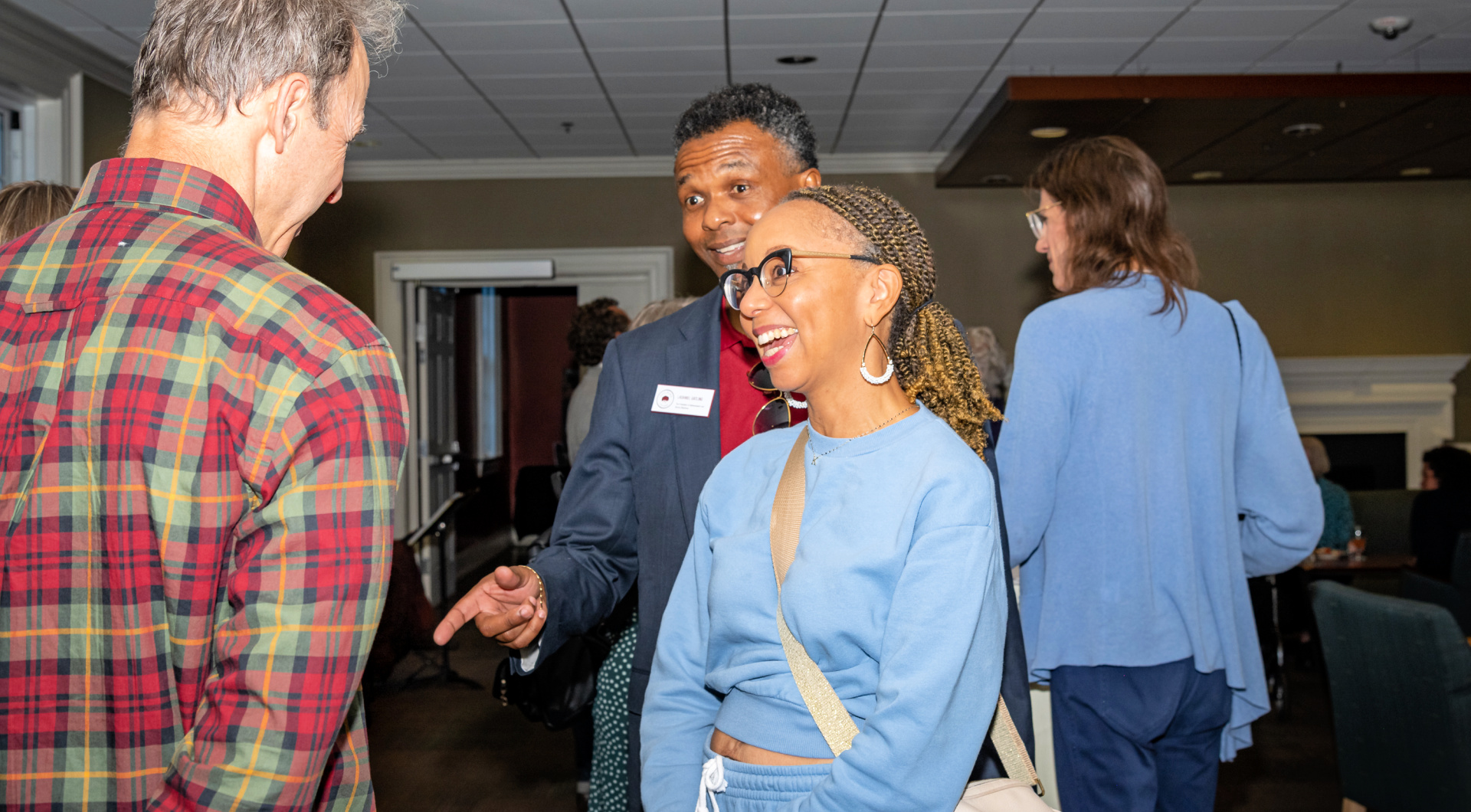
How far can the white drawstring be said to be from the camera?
119 cm

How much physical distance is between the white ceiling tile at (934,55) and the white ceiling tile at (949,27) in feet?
0.26

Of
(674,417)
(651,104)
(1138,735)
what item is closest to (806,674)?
(674,417)

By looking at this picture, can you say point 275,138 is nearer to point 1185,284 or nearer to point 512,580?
point 512,580

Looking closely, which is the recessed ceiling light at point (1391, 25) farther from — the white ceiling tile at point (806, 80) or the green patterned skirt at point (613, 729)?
the green patterned skirt at point (613, 729)

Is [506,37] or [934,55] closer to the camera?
[506,37]

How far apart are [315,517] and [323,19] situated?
551 mm

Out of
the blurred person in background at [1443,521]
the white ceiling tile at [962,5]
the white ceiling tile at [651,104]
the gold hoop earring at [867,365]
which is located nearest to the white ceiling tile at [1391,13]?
the white ceiling tile at [962,5]

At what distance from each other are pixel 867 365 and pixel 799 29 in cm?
424

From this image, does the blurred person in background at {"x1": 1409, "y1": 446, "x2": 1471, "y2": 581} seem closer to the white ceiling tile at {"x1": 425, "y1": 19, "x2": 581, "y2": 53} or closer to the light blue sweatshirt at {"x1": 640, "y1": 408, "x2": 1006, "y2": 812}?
the light blue sweatshirt at {"x1": 640, "y1": 408, "x2": 1006, "y2": 812}

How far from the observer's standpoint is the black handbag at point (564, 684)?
2473 mm

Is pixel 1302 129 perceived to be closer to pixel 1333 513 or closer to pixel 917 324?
pixel 1333 513

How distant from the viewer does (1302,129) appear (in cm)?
617

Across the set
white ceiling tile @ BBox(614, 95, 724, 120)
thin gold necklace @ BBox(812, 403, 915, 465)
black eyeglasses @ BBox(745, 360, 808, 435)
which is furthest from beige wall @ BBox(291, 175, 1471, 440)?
thin gold necklace @ BBox(812, 403, 915, 465)

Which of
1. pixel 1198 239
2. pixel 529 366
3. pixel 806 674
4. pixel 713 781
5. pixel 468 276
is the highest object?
pixel 1198 239
